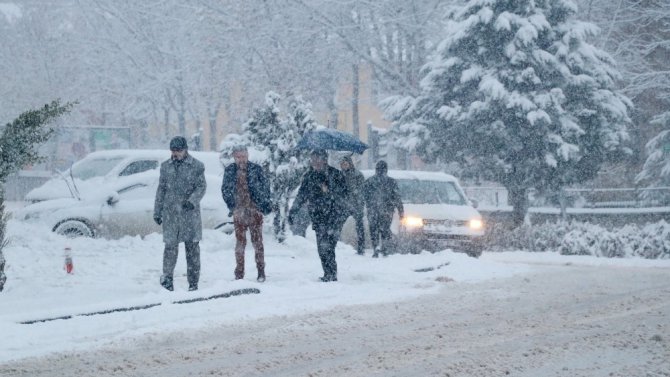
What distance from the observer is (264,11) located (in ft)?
102

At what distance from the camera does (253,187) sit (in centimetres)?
1080

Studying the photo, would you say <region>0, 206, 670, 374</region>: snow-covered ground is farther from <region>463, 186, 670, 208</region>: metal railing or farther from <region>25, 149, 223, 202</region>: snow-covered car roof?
<region>463, 186, 670, 208</region>: metal railing

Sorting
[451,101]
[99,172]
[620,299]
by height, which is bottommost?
[620,299]

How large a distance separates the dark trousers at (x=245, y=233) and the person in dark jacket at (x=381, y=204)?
4.86m

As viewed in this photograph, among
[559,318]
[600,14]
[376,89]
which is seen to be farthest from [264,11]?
[559,318]

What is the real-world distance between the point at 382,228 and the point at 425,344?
8653mm

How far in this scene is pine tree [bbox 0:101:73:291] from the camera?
372 inches

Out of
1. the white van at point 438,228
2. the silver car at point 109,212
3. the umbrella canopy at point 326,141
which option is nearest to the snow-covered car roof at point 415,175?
the white van at point 438,228

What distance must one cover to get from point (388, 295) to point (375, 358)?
12.7 feet

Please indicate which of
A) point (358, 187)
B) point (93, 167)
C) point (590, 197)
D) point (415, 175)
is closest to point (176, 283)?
point (358, 187)

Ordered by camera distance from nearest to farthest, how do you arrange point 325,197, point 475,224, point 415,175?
point 325,197 < point 475,224 < point 415,175

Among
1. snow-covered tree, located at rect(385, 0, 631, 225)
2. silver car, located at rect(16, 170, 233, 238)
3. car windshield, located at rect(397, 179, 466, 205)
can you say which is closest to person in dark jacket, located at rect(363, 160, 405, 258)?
car windshield, located at rect(397, 179, 466, 205)

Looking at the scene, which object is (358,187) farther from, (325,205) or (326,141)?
(325,205)

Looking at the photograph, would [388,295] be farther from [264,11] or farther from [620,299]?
[264,11]
